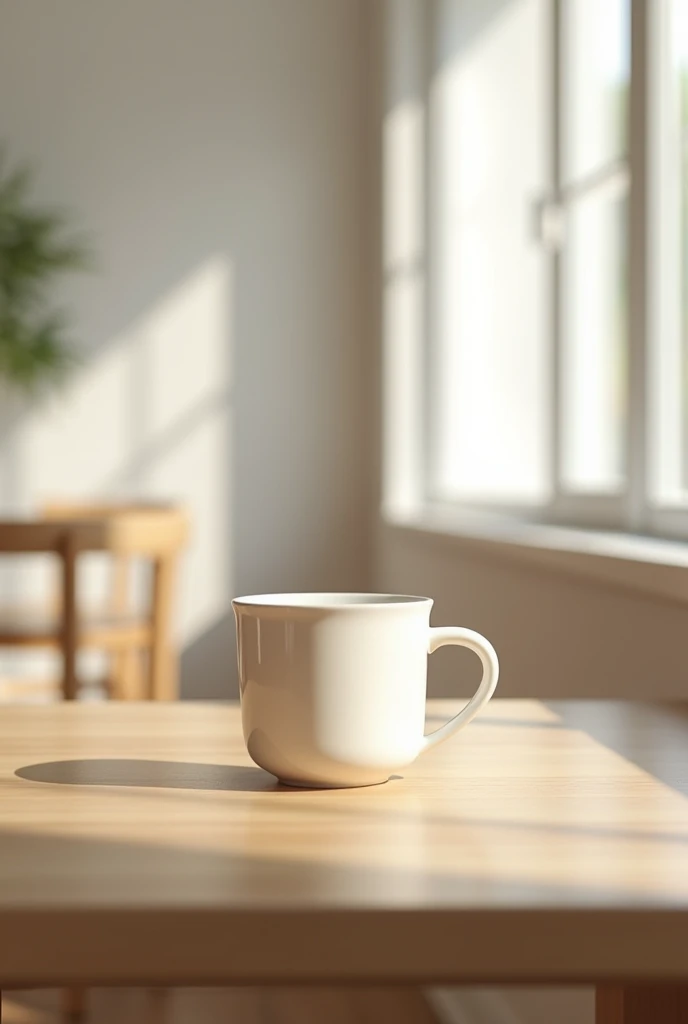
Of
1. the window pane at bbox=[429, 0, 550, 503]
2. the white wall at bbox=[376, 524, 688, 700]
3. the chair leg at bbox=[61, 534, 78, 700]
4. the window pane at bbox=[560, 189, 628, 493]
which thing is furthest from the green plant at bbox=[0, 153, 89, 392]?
the window pane at bbox=[560, 189, 628, 493]

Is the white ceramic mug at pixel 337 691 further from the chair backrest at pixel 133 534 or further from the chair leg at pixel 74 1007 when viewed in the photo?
the chair leg at pixel 74 1007

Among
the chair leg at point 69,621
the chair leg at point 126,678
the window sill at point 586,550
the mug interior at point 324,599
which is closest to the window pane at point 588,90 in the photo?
the window sill at point 586,550

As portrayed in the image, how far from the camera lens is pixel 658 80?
1730 mm

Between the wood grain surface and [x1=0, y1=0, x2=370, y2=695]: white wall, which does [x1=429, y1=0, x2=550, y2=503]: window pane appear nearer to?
[x1=0, y1=0, x2=370, y2=695]: white wall

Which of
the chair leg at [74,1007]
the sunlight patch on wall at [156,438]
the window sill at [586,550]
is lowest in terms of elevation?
the chair leg at [74,1007]

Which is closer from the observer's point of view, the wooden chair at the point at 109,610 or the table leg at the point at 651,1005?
the table leg at the point at 651,1005

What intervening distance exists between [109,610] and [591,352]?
1337 millimetres

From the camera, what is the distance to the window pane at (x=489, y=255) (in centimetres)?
283

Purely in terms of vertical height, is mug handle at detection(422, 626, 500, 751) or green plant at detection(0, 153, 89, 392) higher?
green plant at detection(0, 153, 89, 392)

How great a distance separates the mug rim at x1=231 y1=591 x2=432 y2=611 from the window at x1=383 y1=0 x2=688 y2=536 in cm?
96

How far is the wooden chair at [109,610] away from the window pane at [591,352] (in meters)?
0.70

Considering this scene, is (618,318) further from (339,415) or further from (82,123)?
(82,123)

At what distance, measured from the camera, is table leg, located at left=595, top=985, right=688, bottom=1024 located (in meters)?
0.73

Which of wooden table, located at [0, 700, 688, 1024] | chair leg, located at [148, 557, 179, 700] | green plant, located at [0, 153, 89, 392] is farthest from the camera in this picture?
green plant, located at [0, 153, 89, 392]
